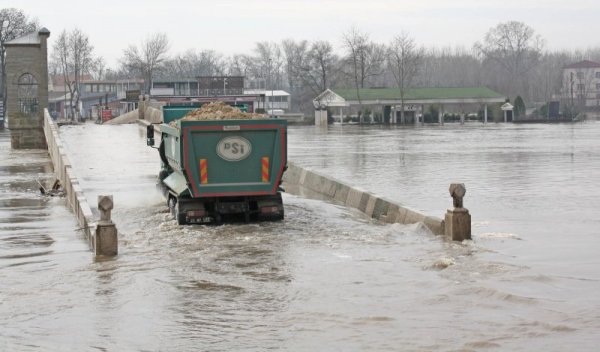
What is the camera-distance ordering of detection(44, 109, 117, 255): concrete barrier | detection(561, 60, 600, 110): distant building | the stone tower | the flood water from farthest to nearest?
detection(561, 60, 600, 110): distant building → the stone tower → detection(44, 109, 117, 255): concrete barrier → the flood water

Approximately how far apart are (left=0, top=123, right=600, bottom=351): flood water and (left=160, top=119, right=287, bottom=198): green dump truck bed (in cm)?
80

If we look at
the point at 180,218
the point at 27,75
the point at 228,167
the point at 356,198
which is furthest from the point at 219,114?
the point at 27,75

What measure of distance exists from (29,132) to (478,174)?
2874 cm

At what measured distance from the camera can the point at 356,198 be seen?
21609 millimetres

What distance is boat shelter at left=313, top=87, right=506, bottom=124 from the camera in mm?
99000

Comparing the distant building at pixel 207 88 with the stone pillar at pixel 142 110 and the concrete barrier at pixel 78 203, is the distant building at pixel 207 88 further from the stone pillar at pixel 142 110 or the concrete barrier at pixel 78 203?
the concrete barrier at pixel 78 203

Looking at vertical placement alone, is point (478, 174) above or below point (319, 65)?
below

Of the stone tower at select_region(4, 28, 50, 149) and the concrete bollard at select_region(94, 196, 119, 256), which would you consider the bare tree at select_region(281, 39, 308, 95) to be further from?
the concrete bollard at select_region(94, 196, 119, 256)

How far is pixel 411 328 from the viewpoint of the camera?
33.2ft

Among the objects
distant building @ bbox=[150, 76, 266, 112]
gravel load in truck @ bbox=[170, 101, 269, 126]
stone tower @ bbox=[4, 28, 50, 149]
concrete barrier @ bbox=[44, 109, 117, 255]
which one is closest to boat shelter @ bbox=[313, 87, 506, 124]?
distant building @ bbox=[150, 76, 266, 112]

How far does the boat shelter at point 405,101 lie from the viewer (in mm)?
99000

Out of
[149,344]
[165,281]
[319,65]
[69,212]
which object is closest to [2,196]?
[69,212]

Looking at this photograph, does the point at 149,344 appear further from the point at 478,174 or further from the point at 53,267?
the point at 478,174

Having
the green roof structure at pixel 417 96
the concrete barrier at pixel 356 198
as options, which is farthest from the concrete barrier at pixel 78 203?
the green roof structure at pixel 417 96
